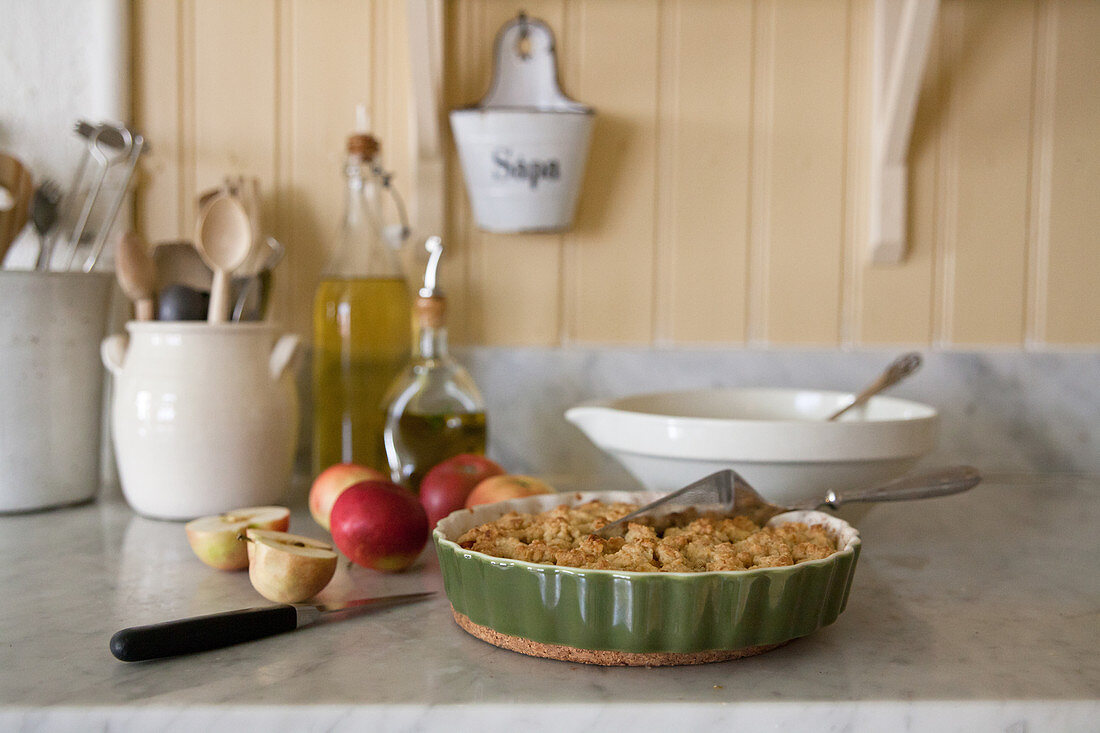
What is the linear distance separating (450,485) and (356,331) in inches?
11.6

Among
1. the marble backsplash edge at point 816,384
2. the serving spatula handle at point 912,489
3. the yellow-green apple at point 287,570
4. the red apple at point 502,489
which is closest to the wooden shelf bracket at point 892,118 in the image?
the marble backsplash edge at point 816,384

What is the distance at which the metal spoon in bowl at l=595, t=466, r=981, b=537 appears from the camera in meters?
0.61

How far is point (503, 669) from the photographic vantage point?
0.50 metres

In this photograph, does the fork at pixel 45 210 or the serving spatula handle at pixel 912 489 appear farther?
the fork at pixel 45 210

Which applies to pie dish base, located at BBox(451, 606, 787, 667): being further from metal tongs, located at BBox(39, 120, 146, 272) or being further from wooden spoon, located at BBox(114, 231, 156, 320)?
metal tongs, located at BBox(39, 120, 146, 272)

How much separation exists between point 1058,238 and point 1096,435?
0.26 meters

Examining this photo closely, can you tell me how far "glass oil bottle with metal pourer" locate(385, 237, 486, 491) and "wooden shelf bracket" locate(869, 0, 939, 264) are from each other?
55cm

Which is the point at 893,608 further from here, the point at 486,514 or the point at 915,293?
the point at 915,293

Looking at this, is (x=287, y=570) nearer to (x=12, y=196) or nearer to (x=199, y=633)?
(x=199, y=633)

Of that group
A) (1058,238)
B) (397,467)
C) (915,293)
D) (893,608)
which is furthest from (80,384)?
(1058,238)

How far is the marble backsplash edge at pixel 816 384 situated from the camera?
3.62 ft

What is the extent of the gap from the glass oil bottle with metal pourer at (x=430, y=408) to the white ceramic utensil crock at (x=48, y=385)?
33 centimetres

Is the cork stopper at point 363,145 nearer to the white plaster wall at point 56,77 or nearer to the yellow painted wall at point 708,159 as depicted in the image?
the yellow painted wall at point 708,159

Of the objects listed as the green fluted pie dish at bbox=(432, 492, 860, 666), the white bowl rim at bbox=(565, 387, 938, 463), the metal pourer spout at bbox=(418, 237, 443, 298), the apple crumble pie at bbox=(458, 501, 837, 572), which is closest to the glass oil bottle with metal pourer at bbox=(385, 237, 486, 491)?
the metal pourer spout at bbox=(418, 237, 443, 298)
